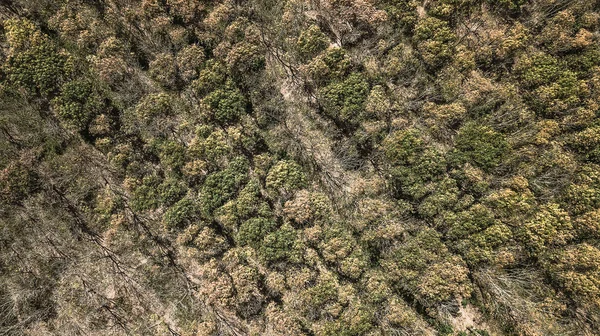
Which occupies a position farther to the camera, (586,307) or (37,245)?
(37,245)

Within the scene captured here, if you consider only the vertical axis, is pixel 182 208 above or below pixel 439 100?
below

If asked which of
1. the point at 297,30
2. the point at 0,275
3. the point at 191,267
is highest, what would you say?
the point at 297,30

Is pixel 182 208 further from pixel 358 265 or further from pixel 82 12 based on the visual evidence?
pixel 82 12

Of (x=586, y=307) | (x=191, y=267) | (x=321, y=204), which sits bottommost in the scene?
(x=586, y=307)

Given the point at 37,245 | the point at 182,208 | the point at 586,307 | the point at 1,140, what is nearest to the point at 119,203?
the point at 182,208

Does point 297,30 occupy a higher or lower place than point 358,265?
higher

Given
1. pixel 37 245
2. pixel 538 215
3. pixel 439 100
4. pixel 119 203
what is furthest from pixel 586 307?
pixel 37 245

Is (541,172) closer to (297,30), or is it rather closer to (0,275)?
(297,30)

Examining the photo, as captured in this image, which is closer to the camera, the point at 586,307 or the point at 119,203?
the point at 586,307
